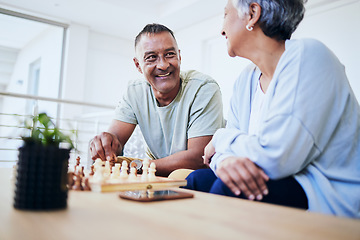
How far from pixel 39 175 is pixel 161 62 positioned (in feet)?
4.32

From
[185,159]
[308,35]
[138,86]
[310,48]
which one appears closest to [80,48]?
[308,35]

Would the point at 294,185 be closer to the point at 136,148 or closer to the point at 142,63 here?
the point at 142,63

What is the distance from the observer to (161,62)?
6.04 ft

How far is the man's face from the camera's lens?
1.82 m

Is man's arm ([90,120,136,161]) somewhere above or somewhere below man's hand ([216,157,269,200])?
above

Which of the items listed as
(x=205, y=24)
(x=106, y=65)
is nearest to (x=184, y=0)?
(x=205, y=24)

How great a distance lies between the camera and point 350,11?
3.77 metres

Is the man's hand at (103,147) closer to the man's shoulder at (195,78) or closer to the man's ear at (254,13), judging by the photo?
the man's shoulder at (195,78)

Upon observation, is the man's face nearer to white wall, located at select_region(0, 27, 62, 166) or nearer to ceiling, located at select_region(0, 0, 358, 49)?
ceiling, located at select_region(0, 0, 358, 49)

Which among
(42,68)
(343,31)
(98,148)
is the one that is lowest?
(98,148)

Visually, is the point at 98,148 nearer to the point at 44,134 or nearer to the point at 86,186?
the point at 86,186

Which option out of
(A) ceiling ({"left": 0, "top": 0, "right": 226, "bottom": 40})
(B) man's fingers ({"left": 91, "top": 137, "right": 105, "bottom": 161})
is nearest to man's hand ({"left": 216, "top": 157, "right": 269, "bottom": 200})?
(B) man's fingers ({"left": 91, "top": 137, "right": 105, "bottom": 161})

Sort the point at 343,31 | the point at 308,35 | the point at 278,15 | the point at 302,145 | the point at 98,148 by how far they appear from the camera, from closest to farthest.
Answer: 1. the point at 302,145
2. the point at 278,15
3. the point at 98,148
4. the point at 343,31
5. the point at 308,35

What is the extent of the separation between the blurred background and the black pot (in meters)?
4.32
